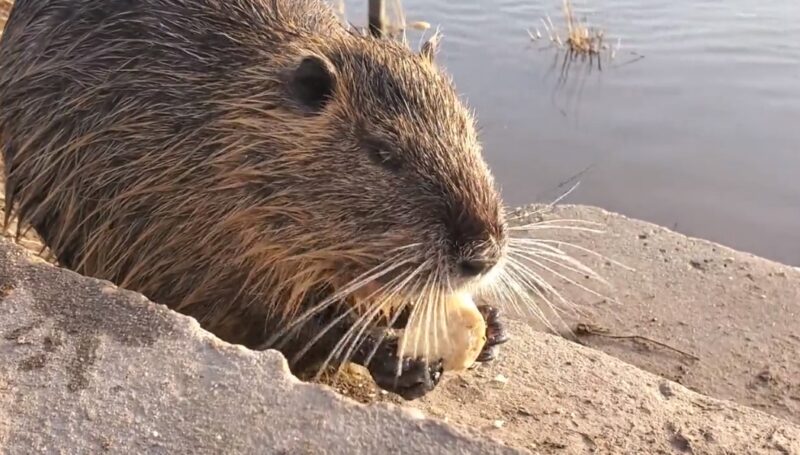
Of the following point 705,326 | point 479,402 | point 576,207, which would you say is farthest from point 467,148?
point 576,207

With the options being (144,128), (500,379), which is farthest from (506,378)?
(144,128)

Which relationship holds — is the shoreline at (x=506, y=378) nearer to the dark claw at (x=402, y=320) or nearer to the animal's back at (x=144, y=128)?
the dark claw at (x=402, y=320)

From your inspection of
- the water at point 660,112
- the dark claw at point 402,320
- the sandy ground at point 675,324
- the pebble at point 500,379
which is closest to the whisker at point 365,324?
the dark claw at point 402,320

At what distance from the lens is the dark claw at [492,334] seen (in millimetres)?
2931

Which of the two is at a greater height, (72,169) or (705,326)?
(72,169)

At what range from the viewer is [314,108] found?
8.69ft

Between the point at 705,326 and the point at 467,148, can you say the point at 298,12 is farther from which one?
the point at 705,326

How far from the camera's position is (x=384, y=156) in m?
2.50

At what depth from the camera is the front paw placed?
2.61 metres

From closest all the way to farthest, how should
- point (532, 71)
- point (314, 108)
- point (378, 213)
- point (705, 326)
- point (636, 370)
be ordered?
1. point (378, 213)
2. point (314, 108)
3. point (636, 370)
4. point (705, 326)
5. point (532, 71)

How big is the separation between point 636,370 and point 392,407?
1.68 meters

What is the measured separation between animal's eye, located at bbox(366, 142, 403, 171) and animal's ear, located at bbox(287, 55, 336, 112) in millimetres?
212

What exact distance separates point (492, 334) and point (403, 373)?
1.42 ft

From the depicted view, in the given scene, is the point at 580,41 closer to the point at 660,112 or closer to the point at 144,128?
the point at 660,112
